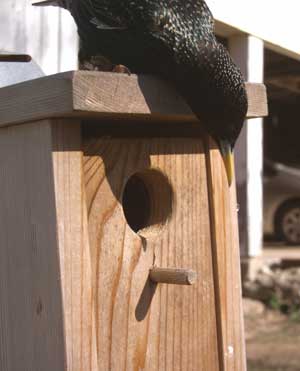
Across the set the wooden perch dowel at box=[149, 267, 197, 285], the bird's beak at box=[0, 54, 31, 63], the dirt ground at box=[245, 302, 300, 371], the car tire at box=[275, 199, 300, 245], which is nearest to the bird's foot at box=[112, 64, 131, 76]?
the bird's beak at box=[0, 54, 31, 63]

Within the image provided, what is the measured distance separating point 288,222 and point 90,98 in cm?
889

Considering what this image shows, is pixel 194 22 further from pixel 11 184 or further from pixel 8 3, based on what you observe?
pixel 8 3

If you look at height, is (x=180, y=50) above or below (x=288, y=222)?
above

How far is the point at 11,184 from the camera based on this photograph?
80.5 inches

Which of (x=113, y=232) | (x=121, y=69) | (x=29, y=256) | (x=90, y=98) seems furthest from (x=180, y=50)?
(x=29, y=256)

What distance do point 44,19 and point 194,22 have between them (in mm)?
1241

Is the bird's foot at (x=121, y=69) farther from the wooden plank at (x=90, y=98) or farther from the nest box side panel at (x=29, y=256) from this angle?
the nest box side panel at (x=29, y=256)

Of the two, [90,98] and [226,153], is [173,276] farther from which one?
[90,98]

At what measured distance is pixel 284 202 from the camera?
10516 mm

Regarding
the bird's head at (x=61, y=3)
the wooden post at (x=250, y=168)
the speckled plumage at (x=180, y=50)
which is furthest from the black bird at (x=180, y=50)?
the wooden post at (x=250, y=168)

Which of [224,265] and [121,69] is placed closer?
[121,69]

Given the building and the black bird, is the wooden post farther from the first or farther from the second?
the black bird

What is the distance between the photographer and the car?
10.4 m

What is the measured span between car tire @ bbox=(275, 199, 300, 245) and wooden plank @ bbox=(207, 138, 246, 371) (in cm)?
809
